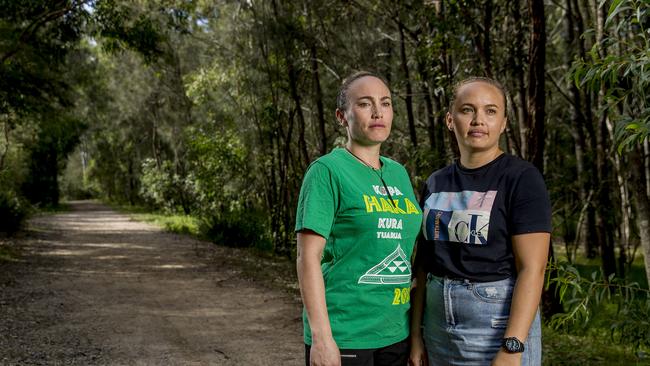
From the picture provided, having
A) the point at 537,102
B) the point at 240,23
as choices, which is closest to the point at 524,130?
the point at 537,102

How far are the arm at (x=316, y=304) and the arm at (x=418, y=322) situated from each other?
37 cm

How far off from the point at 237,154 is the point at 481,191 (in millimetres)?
15797

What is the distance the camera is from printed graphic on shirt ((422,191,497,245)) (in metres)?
1.92

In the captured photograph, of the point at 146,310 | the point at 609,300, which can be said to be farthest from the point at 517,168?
the point at 146,310

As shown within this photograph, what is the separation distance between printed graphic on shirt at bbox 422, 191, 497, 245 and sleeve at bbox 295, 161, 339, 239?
1.12 feet

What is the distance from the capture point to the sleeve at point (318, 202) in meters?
1.95

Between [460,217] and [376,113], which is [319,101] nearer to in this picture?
[376,113]

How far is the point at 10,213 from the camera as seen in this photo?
17031 mm

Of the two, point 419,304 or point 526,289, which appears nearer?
point 526,289

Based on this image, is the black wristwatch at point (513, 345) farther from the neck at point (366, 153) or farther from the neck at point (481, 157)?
the neck at point (366, 153)

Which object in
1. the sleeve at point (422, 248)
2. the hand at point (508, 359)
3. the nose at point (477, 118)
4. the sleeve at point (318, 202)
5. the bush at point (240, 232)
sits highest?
the nose at point (477, 118)

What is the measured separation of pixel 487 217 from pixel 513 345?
397 millimetres

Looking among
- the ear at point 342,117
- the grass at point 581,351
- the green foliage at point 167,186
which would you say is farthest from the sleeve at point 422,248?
the green foliage at point 167,186

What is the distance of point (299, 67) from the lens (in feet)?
42.0
